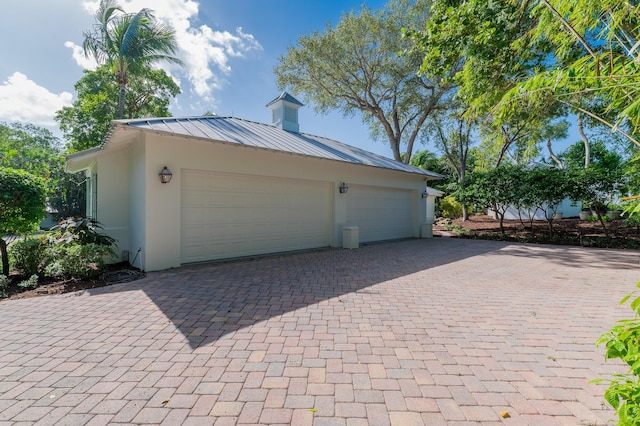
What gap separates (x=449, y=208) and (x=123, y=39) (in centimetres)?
2100

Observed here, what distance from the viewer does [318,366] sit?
8.27 feet

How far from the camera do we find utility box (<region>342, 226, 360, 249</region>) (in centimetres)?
918

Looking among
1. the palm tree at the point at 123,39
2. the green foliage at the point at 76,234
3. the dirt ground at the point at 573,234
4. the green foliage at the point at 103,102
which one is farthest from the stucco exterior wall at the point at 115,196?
the dirt ground at the point at 573,234

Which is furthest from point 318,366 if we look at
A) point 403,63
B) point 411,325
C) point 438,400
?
point 403,63

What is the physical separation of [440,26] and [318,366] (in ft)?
22.6

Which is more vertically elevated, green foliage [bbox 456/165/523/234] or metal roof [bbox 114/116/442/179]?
metal roof [bbox 114/116/442/179]

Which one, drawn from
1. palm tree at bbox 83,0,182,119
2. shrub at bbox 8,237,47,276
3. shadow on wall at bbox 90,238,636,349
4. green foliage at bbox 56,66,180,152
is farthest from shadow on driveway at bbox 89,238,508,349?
green foliage at bbox 56,66,180,152

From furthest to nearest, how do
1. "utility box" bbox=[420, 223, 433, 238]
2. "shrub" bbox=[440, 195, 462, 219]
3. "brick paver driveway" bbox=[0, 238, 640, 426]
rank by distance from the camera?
"shrub" bbox=[440, 195, 462, 219] → "utility box" bbox=[420, 223, 433, 238] → "brick paver driveway" bbox=[0, 238, 640, 426]

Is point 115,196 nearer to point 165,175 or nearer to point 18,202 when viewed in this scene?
point 18,202

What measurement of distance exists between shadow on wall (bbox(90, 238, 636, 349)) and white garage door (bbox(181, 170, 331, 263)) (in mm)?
557

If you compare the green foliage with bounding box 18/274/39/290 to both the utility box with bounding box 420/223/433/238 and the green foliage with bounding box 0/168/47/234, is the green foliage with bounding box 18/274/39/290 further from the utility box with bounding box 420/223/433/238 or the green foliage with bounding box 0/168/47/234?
the utility box with bounding box 420/223/433/238

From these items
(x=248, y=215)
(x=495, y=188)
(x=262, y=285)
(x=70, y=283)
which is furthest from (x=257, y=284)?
(x=495, y=188)

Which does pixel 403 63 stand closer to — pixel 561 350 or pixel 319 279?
pixel 319 279

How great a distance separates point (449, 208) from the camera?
19.8 meters
